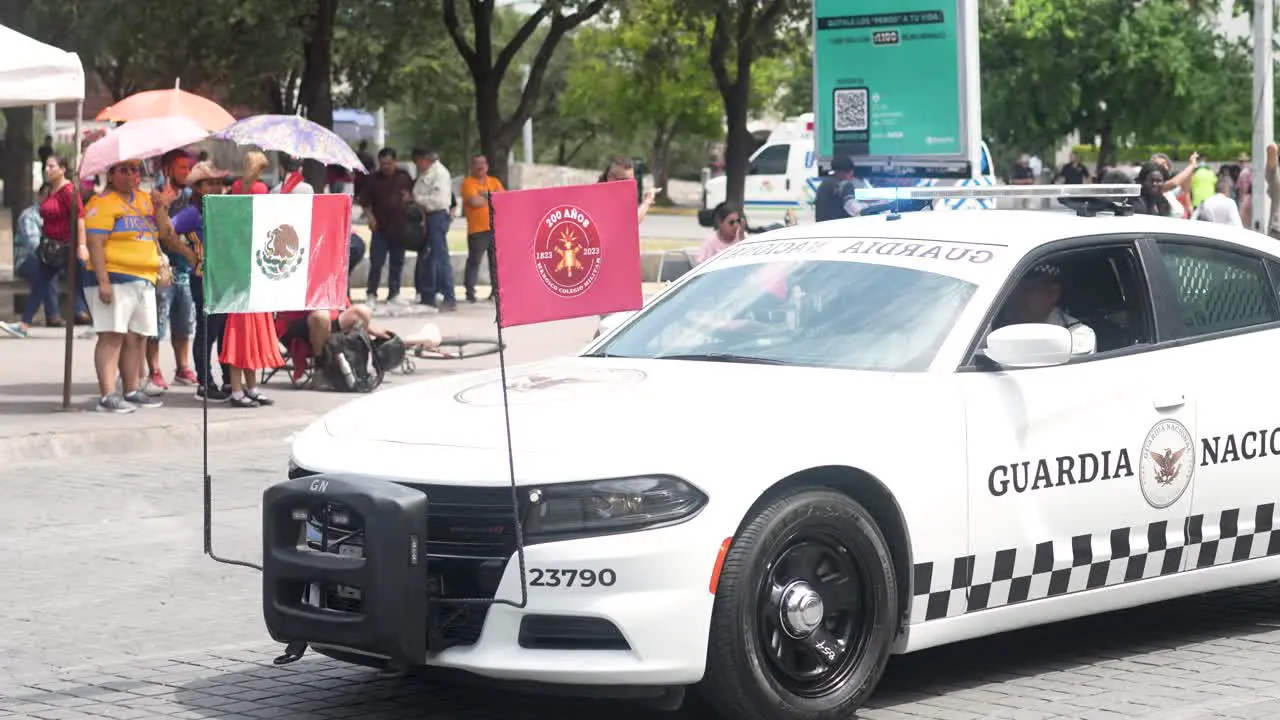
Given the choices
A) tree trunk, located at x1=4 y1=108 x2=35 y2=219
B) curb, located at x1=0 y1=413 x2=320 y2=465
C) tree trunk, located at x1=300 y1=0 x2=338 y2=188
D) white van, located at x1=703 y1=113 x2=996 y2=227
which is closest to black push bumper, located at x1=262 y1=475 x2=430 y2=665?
curb, located at x1=0 y1=413 x2=320 y2=465

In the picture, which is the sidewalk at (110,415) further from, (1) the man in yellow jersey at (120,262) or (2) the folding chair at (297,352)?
(1) the man in yellow jersey at (120,262)

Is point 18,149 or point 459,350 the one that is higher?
point 18,149

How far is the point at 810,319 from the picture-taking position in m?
6.80

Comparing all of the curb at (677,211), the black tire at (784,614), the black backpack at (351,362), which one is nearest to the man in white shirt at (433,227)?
the black backpack at (351,362)

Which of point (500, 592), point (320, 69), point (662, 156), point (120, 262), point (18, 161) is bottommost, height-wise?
point (500, 592)

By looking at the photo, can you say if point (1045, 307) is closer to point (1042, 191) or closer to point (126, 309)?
point (1042, 191)

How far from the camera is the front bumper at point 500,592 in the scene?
18.2 ft

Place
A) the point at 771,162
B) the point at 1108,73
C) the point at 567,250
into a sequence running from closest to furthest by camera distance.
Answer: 1. the point at 567,250
2. the point at 771,162
3. the point at 1108,73

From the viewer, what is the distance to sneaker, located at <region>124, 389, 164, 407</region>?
1445 cm

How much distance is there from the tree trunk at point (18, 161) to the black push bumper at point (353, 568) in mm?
23094

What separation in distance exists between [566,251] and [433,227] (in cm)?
1731

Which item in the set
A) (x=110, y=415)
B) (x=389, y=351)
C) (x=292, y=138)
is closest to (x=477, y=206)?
(x=292, y=138)

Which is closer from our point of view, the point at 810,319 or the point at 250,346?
the point at 810,319

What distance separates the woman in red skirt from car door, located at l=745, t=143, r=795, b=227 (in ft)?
85.5
